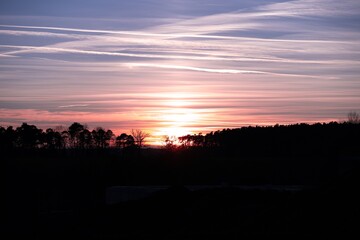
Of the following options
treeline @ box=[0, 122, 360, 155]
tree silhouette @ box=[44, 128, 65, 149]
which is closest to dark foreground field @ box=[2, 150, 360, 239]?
treeline @ box=[0, 122, 360, 155]

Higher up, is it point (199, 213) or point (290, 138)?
point (290, 138)

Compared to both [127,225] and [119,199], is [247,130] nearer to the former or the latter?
[119,199]

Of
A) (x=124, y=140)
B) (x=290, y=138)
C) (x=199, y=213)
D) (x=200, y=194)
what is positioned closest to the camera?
(x=199, y=213)

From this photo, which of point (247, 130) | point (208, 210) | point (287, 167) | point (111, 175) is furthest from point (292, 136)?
point (208, 210)

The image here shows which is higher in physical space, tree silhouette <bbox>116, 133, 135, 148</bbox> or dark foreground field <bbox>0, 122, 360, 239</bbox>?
tree silhouette <bbox>116, 133, 135, 148</bbox>

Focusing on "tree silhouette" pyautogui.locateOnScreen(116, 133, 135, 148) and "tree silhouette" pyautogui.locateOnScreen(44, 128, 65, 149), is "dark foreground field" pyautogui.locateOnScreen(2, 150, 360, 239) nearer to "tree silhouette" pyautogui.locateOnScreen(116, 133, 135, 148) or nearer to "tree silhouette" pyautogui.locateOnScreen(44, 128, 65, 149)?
"tree silhouette" pyautogui.locateOnScreen(116, 133, 135, 148)

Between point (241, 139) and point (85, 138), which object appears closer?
point (241, 139)

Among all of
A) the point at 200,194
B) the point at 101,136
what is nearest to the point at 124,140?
the point at 101,136

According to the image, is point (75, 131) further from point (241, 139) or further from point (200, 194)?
point (200, 194)

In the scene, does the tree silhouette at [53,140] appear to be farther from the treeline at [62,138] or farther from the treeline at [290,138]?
the treeline at [290,138]

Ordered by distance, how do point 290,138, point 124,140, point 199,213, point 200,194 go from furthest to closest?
point 124,140 → point 290,138 → point 200,194 → point 199,213

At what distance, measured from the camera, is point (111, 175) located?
113ft

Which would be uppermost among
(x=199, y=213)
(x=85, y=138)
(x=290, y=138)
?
(x=85, y=138)

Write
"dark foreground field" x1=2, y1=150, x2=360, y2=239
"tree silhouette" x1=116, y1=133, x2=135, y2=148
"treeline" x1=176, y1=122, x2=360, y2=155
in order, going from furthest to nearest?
"tree silhouette" x1=116, y1=133, x2=135, y2=148 < "treeline" x1=176, y1=122, x2=360, y2=155 < "dark foreground field" x1=2, y1=150, x2=360, y2=239
